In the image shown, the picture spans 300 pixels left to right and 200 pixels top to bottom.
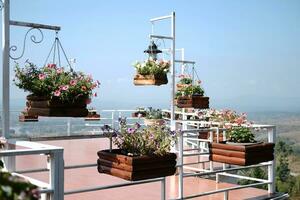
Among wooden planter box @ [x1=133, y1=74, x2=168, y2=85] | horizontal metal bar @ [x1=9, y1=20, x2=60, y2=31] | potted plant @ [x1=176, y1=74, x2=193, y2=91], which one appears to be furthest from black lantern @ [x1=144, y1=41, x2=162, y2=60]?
horizontal metal bar @ [x1=9, y1=20, x2=60, y2=31]

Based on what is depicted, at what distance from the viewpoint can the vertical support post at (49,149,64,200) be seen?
105 inches

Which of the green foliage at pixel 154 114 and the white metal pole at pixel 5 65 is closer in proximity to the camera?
the white metal pole at pixel 5 65

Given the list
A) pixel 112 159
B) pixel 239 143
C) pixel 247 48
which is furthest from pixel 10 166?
pixel 247 48

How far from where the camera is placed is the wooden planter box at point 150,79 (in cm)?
638

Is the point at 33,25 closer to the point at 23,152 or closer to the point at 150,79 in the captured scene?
the point at 23,152

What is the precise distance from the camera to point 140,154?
358cm

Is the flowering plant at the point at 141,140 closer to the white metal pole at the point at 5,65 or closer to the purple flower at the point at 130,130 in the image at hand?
the purple flower at the point at 130,130

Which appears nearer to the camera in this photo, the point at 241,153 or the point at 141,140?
the point at 141,140

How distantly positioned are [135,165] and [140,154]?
0.58 feet

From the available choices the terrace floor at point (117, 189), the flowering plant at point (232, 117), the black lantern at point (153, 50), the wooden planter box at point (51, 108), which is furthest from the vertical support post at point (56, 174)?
the black lantern at point (153, 50)

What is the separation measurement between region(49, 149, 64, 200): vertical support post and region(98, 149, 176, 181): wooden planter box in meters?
0.81

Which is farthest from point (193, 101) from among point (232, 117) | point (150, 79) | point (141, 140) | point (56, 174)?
point (56, 174)

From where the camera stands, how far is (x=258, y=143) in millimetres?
4828

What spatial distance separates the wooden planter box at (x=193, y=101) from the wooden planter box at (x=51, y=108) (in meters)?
4.33
